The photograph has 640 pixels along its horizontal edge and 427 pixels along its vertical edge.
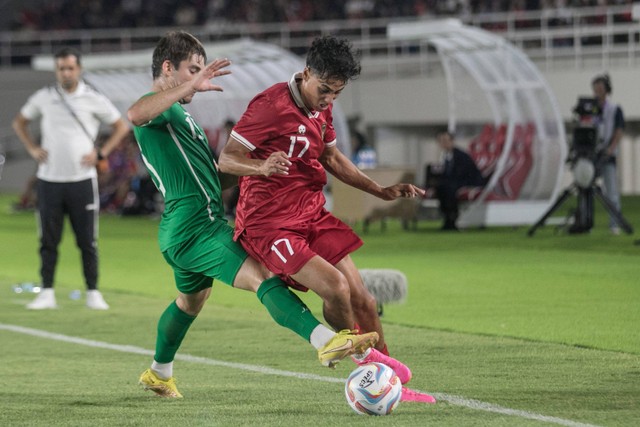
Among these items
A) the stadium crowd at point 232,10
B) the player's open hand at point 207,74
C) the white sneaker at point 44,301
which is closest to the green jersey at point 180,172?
the player's open hand at point 207,74

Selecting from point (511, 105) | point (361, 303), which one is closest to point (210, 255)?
point (361, 303)

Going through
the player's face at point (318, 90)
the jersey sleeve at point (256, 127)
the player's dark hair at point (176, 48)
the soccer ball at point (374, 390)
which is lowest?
the soccer ball at point (374, 390)

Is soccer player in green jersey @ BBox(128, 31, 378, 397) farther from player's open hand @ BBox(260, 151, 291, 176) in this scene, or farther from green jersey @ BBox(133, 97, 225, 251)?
player's open hand @ BBox(260, 151, 291, 176)

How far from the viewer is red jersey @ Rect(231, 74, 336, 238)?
6859mm

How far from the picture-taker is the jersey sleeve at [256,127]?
6.85 metres

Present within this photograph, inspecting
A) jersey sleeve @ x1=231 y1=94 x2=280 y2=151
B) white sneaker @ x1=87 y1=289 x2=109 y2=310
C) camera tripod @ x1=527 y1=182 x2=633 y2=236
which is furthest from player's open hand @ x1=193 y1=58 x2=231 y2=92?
camera tripod @ x1=527 y1=182 x2=633 y2=236

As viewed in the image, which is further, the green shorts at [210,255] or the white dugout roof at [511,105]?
the white dugout roof at [511,105]

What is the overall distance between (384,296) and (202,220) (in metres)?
4.03

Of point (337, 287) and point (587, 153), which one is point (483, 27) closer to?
point (587, 153)

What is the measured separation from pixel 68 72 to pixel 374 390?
6.80m

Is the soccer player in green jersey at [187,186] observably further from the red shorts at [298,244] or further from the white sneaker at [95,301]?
the white sneaker at [95,301]

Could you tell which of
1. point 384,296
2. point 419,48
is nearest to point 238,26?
point 419,48

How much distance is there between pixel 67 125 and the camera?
12523mm

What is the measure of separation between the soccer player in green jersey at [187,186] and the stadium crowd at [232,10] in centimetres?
2675
